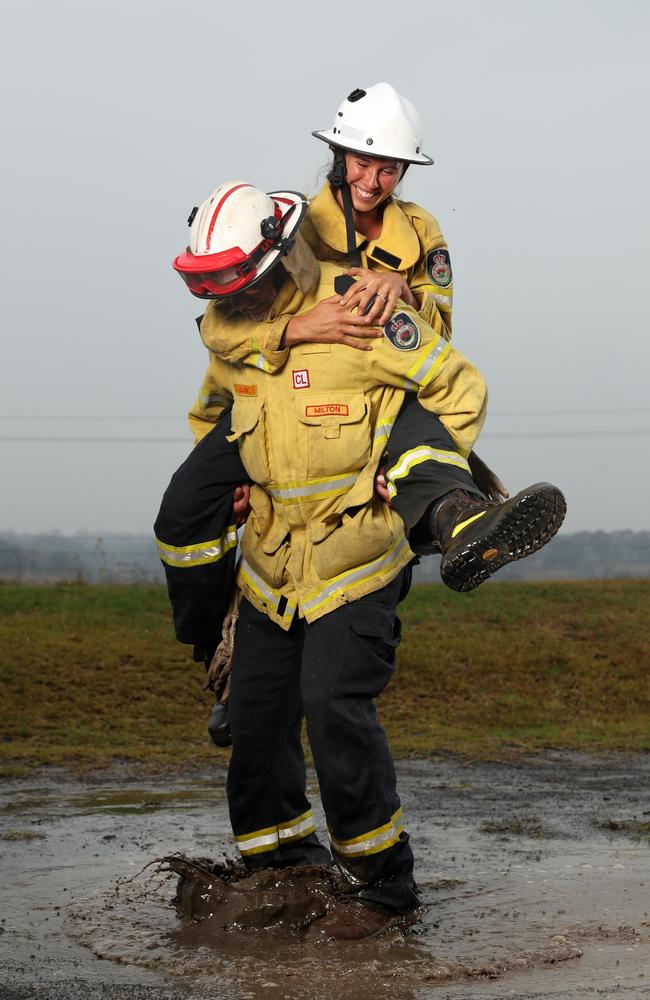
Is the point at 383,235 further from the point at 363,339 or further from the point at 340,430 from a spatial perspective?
the point at 340,430

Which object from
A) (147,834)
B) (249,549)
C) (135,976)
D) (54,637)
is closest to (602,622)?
(54,637)

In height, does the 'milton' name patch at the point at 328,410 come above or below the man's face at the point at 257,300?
below

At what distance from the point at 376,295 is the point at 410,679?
775 cm

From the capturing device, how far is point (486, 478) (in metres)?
5.64

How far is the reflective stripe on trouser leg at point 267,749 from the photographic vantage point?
5547 millimetres

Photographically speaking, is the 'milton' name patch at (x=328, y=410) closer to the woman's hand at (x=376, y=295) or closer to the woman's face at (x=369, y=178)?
the woman's hand at (x=376, y=295)

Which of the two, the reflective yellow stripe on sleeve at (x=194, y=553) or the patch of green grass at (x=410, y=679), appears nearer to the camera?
the reflective yellow stripe on sleeve at (x=194, y=553)

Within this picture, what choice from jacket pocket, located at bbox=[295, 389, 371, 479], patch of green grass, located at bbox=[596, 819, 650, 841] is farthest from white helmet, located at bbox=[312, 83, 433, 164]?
patch of green grass, located at bbox=[596, 819, 650, 841]

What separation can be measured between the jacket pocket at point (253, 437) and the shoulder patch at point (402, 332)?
532 mm

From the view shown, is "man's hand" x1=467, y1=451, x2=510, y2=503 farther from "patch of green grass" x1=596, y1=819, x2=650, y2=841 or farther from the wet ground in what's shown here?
"patch of green grass" x1=596, y1=819, x2=650, y2=841

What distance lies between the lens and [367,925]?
5141 millimetres

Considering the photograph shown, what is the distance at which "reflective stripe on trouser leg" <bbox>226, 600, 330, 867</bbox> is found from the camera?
5.55 metres

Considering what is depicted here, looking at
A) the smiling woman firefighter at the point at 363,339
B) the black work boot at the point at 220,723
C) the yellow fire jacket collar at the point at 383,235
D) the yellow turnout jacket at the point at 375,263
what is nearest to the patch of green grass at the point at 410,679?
the black work boot at the point at 220,723

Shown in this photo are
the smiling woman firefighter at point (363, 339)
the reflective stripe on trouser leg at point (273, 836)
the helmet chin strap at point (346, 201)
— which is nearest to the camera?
the smiling woman firefighter at point (363, 339)
